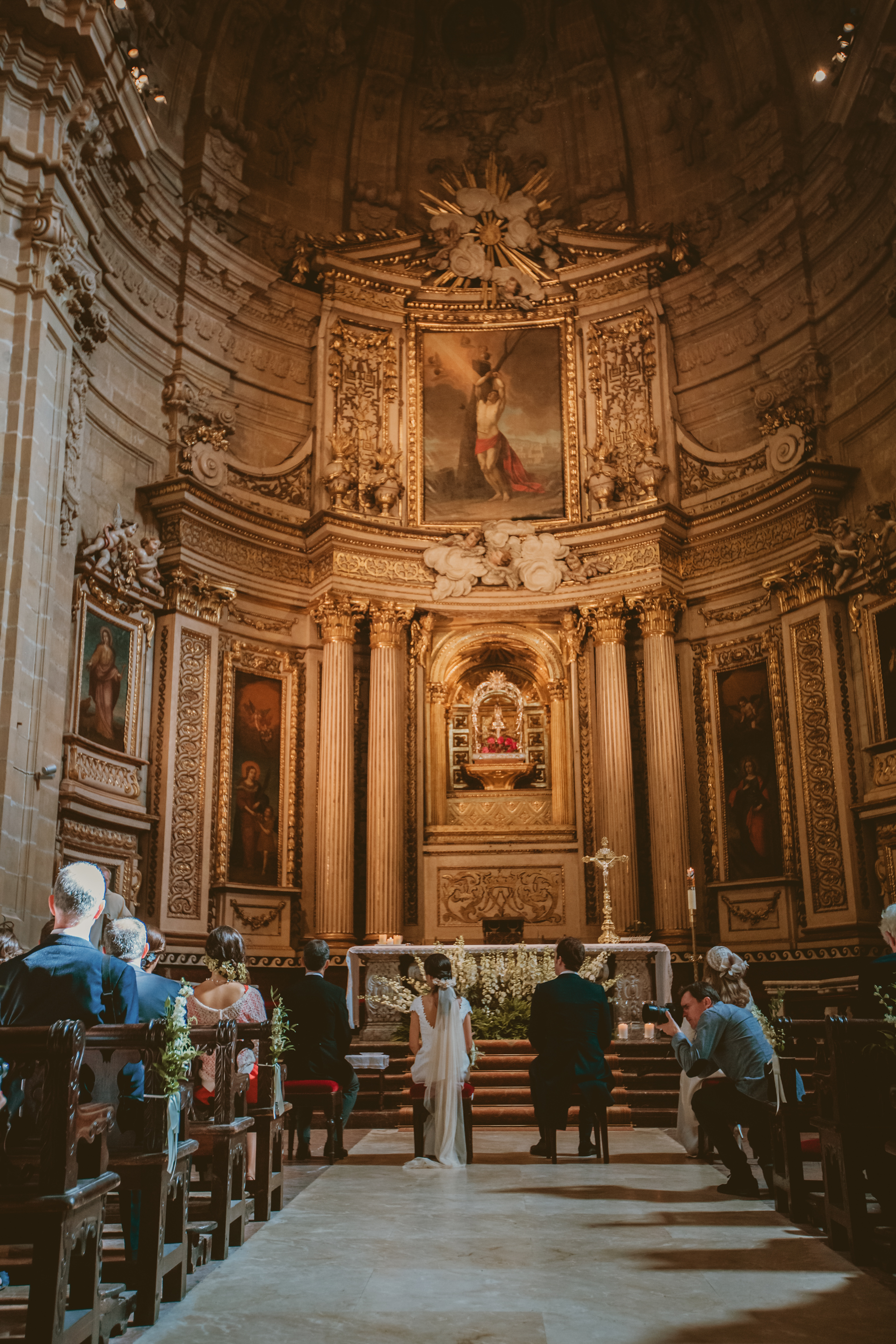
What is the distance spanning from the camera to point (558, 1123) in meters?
8.30

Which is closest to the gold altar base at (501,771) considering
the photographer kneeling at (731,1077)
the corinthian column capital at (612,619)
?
the corinthian column capital at (612,619)

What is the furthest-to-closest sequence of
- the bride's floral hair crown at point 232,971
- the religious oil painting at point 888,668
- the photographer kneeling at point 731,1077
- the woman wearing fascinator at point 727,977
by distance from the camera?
1. the religious oil painting at point 888,668
2. the woman wearing fascinator at point 727,977
3. the bride's floral hair crown at point 232,971
4. the photographer kneeling at point 731,1077

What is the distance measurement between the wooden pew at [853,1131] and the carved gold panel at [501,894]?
11170 mm

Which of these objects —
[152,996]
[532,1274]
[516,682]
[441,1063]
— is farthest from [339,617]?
[532,1274]

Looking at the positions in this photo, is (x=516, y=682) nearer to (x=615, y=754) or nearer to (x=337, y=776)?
(x=615, y=754)

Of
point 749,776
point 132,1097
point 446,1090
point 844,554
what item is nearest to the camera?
point 132,1097

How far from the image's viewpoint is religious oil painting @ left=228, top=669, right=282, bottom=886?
16.1 meters

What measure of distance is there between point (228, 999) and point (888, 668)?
31.6 ft

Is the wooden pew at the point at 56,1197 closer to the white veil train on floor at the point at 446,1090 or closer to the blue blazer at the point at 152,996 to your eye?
the blue blazer at the point at 152,996

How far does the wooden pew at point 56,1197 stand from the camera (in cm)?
334

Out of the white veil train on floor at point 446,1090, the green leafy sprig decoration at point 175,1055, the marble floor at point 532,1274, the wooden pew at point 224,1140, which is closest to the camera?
the marble floor at point 532,1274

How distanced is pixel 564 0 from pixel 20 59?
432 inches

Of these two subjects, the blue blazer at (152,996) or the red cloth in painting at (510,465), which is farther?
the red cloth in painting at (510,465)

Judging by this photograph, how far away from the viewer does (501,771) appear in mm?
17453
